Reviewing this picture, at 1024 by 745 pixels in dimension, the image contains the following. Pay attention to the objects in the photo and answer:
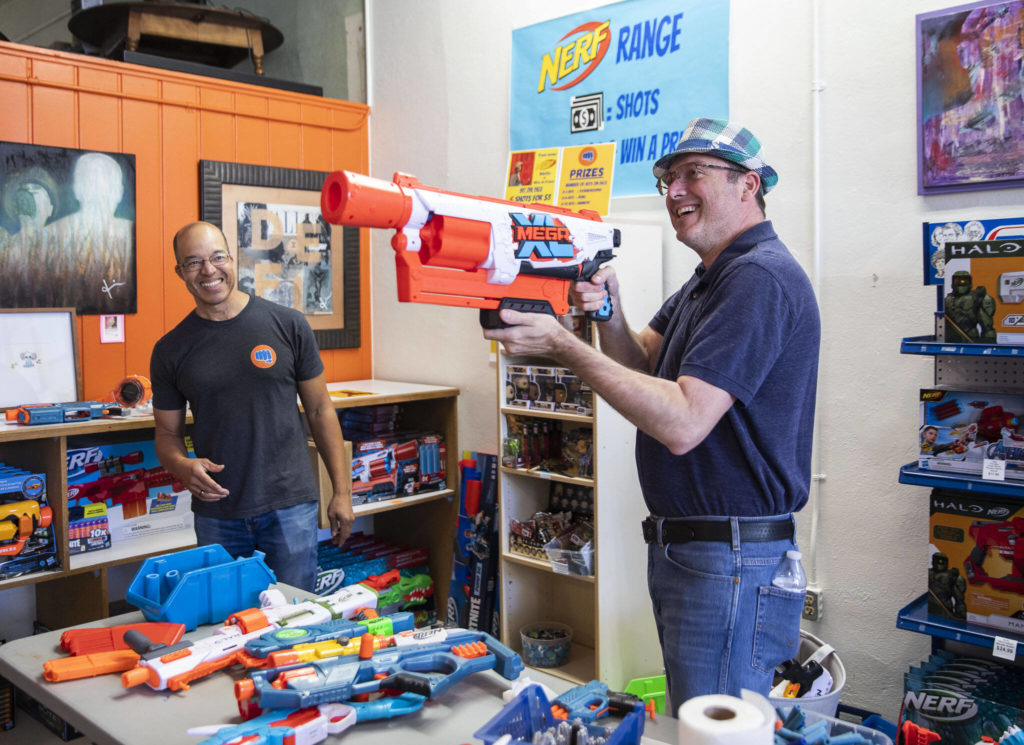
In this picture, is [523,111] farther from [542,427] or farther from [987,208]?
[987,208]

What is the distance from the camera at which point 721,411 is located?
4.91 ft

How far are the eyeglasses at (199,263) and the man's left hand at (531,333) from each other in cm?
120

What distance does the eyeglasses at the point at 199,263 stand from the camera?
7.90 ft

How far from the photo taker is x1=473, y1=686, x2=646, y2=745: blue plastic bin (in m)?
1.07

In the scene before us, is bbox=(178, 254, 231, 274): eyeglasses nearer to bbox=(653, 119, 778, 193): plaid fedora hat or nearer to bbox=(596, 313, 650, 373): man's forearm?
bbox=(596, 313, 650, 373): man's forearm

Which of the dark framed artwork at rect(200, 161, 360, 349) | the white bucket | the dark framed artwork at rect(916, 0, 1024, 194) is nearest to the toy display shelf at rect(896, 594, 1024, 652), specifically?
the white bucket

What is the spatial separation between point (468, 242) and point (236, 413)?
48.8 inches

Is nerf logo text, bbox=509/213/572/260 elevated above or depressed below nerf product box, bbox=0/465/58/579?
above

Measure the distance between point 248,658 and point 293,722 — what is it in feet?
0.94

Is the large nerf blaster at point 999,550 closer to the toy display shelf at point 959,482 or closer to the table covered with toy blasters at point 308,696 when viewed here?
the toy display shelf at point 959,482

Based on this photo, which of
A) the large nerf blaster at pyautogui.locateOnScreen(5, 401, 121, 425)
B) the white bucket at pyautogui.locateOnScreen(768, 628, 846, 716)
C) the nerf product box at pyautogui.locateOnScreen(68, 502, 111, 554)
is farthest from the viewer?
the nerf product box at pyautogui.locateOnScreen(68, 502, 111, 554)

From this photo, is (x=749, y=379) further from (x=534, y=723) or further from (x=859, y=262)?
(x=859, y=262)

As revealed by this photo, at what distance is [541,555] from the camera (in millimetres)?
3229

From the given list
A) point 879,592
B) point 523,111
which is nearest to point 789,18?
point 523,111
